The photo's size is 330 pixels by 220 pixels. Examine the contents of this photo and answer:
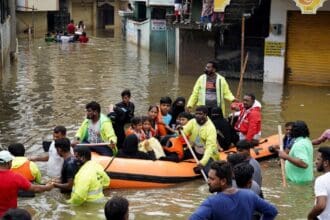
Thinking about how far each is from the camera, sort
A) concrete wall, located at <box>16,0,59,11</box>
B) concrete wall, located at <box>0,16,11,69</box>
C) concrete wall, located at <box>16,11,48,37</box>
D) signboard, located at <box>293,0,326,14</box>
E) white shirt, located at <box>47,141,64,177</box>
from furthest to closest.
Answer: concrete wall, located at <box>16,11,48,37</box>
concrete wall, located at <box>16,0,59,11</box>
concrete wall, located at <box>0,16,11,69</box>
signboard, located at <box>293,0,326,14</box>
white shirt, located at <box>47,141,64,177</box>

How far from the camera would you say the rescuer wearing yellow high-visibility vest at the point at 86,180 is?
320 inches

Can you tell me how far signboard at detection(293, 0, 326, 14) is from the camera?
716 inches

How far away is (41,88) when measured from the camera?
2048 centimetres

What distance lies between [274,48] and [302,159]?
13.1 metres

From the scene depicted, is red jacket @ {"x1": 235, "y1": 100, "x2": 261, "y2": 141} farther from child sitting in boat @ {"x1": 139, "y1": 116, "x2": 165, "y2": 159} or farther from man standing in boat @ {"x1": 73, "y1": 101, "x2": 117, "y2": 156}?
man standing in boat @ {"x1": 73, "y1": 101, "x2": 117, "y2": 156}

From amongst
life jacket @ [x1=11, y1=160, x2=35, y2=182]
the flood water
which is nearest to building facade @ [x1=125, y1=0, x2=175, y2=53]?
the flood water

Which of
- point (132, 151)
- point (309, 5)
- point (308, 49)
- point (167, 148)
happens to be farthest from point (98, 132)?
point (308, 49)

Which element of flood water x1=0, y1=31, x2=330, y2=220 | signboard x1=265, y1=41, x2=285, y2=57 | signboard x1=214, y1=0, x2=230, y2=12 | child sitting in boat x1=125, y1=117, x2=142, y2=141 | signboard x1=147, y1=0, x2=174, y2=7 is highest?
signboard x1=147, y1=0, x2=174, y2=7

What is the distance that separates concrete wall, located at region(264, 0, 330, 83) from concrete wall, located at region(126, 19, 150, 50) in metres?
13.9

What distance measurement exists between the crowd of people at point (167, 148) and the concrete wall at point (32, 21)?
119ft

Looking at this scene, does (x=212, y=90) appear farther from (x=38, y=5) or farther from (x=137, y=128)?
→ (x=38, y=5)

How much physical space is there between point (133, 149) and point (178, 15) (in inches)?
575

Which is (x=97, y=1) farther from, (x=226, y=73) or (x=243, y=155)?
(x=243, y=155)

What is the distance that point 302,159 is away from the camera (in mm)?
8297
